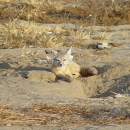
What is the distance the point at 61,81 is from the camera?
27.9ft

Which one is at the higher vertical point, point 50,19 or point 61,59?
point 61,59

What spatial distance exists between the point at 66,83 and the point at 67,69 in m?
0.88

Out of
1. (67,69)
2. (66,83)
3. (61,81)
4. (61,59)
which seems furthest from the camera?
(67,69)

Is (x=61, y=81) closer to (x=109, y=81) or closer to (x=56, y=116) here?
(x=109, y=81)

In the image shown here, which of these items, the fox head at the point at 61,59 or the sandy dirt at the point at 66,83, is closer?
the sandy dirt at the point at 66,83

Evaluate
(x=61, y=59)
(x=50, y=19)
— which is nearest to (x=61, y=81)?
(x=61, y=59)

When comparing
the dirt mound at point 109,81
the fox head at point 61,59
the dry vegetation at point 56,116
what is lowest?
the dirt mound at point 109,81

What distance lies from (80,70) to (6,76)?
1.66 metres

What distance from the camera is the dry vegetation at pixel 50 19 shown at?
12391 mm

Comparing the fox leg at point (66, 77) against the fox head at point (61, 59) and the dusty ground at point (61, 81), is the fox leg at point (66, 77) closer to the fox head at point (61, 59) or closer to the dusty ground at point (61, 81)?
the dusty ground at point (61, 81)

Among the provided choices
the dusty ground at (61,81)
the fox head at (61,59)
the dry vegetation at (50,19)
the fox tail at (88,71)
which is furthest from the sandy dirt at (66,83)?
the dry vegetation at (50,19)

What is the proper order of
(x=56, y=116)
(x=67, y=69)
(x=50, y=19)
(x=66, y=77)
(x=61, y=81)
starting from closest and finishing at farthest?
(x=56, y=116)
(x=61, y=81)
(x=66, y=77)
(x=67, y=69)
(x=50, y=19)

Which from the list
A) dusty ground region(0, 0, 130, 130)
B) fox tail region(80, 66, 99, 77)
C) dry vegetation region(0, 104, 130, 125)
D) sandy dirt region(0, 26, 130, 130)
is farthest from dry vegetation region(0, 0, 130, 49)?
dry vegetation region(0, 104, 130, 125)

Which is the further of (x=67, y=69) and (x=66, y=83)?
(x=67, y=69)
